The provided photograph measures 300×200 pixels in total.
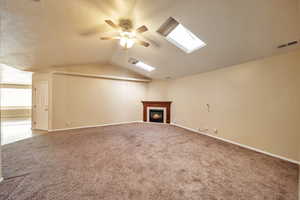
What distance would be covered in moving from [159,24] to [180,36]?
0.82 metres

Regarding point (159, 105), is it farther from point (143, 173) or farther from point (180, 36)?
point (143, 173)

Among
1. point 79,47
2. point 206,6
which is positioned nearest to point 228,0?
point 206,6

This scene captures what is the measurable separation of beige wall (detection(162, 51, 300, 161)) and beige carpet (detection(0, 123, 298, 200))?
0.42m

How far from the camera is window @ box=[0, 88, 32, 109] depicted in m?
7.08

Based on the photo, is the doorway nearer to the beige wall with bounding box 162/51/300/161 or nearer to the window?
the window

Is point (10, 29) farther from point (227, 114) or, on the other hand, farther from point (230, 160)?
point (227, 114)

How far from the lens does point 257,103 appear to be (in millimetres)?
2826

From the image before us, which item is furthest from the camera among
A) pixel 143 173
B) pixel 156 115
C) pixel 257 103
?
pixel 156 115

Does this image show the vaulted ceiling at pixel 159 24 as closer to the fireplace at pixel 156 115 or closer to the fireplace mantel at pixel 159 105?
the fireplace mantel at pixel 159 105

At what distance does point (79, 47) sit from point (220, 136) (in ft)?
16.8

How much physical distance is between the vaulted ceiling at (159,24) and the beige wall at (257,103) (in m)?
0.34

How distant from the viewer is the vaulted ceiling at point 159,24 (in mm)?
1821

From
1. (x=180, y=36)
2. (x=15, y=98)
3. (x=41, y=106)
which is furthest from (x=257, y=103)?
(x=15, y=98)

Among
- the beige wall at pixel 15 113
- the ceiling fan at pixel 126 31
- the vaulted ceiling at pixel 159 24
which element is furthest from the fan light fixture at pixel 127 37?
the beige wall at pixel 15 113
